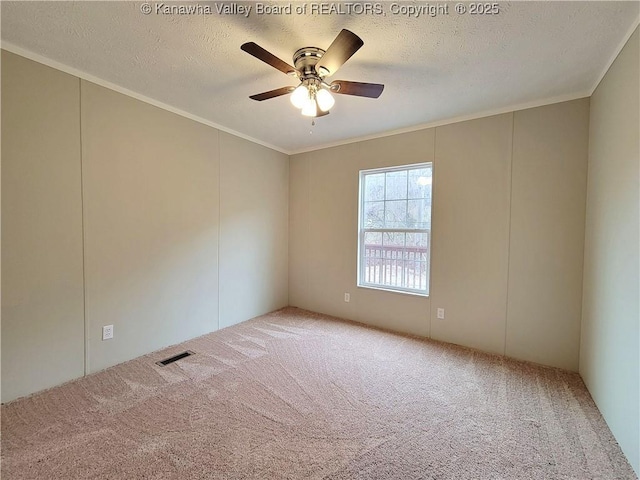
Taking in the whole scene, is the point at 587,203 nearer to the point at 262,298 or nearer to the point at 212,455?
the point at 212,455

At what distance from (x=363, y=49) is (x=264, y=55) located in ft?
2.35

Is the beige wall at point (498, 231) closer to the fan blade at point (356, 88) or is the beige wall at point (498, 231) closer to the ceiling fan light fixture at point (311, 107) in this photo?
the fan blade at point (356, 88)

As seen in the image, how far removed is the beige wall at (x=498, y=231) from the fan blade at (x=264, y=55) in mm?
2018

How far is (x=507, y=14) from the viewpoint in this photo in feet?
5.05

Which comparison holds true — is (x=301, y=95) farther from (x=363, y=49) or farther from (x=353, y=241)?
(x=353, y=241)

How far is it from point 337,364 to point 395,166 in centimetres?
233

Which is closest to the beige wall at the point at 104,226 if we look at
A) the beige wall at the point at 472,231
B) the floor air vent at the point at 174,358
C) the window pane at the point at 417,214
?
the floor air vent at the point at 174,358

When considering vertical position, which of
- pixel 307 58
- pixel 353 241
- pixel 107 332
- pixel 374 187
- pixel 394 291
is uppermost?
pixel 307 58

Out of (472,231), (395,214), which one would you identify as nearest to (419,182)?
(395,214)

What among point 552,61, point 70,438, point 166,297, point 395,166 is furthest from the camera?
point 395,166

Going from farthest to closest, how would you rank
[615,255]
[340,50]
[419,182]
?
[419,182] → [615,255] → [340,50]

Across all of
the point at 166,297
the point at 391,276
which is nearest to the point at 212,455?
the point at 166,297

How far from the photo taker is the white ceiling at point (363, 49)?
1.58 metres

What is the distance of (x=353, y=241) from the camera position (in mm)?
3758
